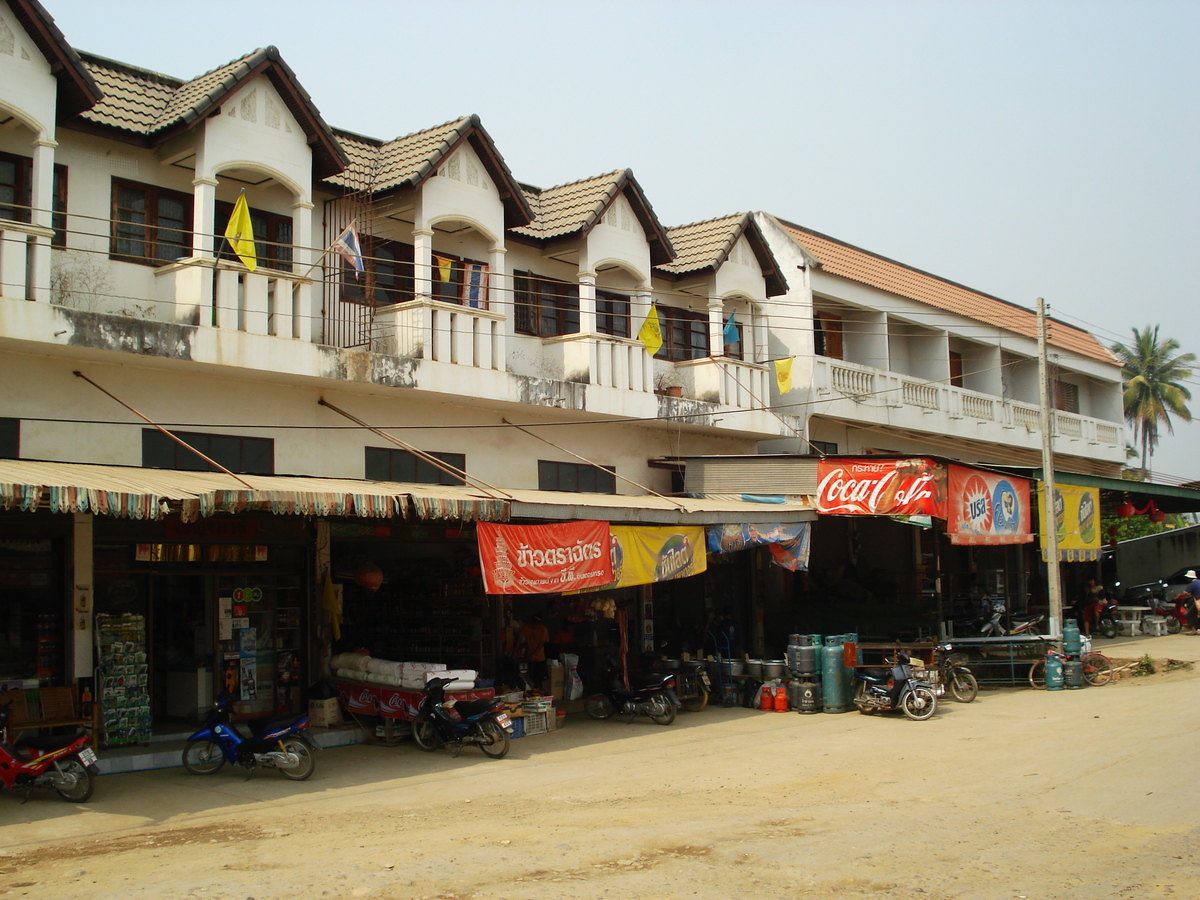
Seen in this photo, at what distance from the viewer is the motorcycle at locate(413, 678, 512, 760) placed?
1320 centimetres

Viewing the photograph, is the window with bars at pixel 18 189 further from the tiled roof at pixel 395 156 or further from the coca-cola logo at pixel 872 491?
the coca-cola logo at pixel 872 491

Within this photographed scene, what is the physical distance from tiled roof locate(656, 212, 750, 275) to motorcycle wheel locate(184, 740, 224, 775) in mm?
12206

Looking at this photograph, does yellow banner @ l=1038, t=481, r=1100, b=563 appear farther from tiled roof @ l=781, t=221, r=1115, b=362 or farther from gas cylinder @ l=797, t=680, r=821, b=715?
gas cylinder @ l=797, t=680, r=821, b=715

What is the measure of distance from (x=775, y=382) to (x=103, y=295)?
13574 mm

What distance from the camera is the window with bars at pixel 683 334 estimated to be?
21125 millimetres

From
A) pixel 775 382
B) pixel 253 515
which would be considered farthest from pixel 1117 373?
pixel 253 515

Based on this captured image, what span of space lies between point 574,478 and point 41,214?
9.38 m

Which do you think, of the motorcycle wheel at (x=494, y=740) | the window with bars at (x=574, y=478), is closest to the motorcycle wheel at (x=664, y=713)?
the motorcycle wheel at (x=494, y=740)

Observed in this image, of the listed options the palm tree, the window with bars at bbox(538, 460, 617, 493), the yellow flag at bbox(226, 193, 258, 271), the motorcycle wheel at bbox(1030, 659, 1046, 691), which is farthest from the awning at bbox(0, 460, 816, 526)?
the palm tree

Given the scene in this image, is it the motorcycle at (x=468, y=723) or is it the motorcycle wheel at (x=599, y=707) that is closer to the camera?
the motorcycle at (x=468, y=723)

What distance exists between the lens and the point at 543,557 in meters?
14.1

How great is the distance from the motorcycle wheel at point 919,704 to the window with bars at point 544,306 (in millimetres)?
8090

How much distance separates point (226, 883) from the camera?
7598 millimetres

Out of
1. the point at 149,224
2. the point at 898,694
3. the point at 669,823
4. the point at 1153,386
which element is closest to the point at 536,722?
the point at 898,694
